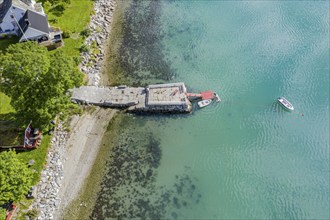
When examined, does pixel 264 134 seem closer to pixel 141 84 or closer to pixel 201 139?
pixel 201 139

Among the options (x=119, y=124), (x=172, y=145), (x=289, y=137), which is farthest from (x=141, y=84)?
(x=289, y=137)

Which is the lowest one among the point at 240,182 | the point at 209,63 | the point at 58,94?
the point at 240,182

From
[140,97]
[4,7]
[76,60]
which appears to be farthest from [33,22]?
[140,97]

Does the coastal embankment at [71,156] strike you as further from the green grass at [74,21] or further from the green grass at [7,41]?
the green grass at [7,41]

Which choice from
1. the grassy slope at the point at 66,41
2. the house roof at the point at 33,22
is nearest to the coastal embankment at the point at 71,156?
the grassy slope at the point at 66,41

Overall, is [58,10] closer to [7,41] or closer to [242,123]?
[7,41]

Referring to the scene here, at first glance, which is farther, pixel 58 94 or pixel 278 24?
pixel 278 24
